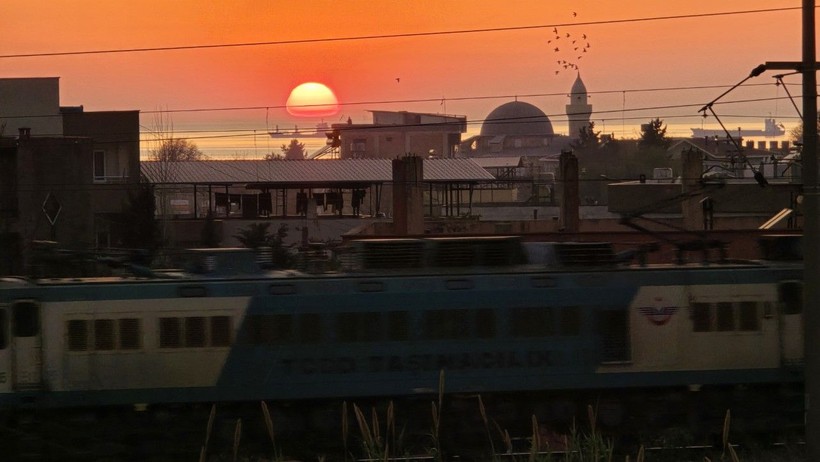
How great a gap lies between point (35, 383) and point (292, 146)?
15619 cm

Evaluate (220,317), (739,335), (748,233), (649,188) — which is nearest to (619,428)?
(739,335)

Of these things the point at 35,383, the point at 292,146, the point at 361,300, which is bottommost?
the point at 35,383

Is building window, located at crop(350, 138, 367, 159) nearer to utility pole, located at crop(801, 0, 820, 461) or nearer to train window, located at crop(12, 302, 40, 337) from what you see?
train window, located at crop(12, 302, 40, 337)

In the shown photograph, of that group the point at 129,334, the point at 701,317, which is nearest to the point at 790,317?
the point at 701,317

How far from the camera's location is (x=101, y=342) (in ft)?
55.7

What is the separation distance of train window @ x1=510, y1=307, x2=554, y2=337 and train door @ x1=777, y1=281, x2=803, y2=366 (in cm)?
400

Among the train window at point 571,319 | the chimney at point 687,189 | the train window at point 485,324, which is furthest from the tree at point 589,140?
the train window at point 485,324

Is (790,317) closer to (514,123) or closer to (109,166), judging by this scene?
(109,166)

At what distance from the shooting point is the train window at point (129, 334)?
16984 mm

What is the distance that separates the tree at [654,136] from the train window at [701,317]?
104543 mm

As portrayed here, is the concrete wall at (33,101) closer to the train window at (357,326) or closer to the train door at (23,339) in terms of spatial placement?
the train door at (23,339)

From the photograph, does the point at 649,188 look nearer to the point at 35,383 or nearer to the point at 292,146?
the point at 35,383

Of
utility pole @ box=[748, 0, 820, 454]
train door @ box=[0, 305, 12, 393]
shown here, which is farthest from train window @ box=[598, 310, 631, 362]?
train door @ box=[0, 305, 12, 393]

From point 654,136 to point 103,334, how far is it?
114 metres
